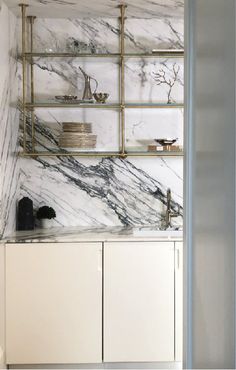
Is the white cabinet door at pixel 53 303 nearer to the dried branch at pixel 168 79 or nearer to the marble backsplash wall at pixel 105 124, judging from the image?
the marble backsplash wall at pixel 105 124

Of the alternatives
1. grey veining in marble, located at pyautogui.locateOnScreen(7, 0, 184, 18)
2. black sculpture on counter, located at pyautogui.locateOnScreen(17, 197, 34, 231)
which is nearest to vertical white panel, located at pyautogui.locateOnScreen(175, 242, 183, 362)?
black sculpture on counter, located at pyautogui.locateOnScreen(17, 197, 34, 231)

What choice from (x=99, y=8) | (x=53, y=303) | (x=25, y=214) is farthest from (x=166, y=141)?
(x=53, y=303)

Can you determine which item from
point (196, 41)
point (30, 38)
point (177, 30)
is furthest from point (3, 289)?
point (196, 41)

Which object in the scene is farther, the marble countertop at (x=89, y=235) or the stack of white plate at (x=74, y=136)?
the stack of white plate at (x=74, y=136)

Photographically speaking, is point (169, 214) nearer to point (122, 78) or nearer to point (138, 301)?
point (138, 301)

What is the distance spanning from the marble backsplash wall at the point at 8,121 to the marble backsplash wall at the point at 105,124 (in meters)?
0.17

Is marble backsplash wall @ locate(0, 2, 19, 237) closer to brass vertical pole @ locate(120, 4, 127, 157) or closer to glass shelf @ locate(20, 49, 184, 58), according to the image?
glass shelf @ locate(20, 49, 184, 58)

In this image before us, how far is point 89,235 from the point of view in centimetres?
352

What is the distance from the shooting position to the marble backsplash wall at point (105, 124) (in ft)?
12.9

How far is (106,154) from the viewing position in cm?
378

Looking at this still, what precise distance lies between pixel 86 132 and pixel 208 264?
9.61ft

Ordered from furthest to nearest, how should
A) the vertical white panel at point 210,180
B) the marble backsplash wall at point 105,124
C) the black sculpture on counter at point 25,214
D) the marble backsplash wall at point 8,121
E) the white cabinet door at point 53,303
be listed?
the marble backsplash wall at point 105,124, the black sculpture on counter at point 25,214, the marble backsplash wall at point 8,121, the white cabinet door at point 53,303, the vertical white panel at point 210,180

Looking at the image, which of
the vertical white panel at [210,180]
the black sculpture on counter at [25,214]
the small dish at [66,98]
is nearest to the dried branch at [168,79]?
the small dish at [66,98]

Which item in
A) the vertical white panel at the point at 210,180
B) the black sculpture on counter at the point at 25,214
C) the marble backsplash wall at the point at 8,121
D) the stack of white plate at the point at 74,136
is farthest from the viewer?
the black sculpture on counter at the point at 25,214
